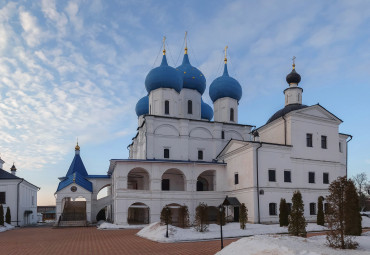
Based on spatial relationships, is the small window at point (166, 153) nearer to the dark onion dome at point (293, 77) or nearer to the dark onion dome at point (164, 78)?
the dark onion dome at point (164, 78)

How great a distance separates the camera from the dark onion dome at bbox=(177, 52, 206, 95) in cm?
3628

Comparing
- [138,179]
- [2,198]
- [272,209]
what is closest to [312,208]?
[272,209]

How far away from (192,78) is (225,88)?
12.0ft

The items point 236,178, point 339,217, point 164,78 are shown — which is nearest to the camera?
point 339,217

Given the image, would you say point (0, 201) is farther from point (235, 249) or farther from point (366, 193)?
point (366, 193)

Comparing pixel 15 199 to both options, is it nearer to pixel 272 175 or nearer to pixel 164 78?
pixel 164 78

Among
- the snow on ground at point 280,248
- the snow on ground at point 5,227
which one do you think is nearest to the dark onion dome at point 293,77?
the snow on ground at point 280,248

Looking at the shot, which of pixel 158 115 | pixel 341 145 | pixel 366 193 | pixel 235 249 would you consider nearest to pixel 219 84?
pixel 158 115

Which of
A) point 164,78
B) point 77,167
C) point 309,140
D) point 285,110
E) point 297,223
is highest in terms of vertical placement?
point 164,78

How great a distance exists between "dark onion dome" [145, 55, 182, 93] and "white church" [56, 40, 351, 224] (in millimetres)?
97

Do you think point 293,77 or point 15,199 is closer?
point 293,77

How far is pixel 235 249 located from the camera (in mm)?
11086

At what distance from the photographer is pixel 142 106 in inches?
1580

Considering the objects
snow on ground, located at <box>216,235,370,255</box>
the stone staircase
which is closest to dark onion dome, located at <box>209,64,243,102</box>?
the stone staircase
